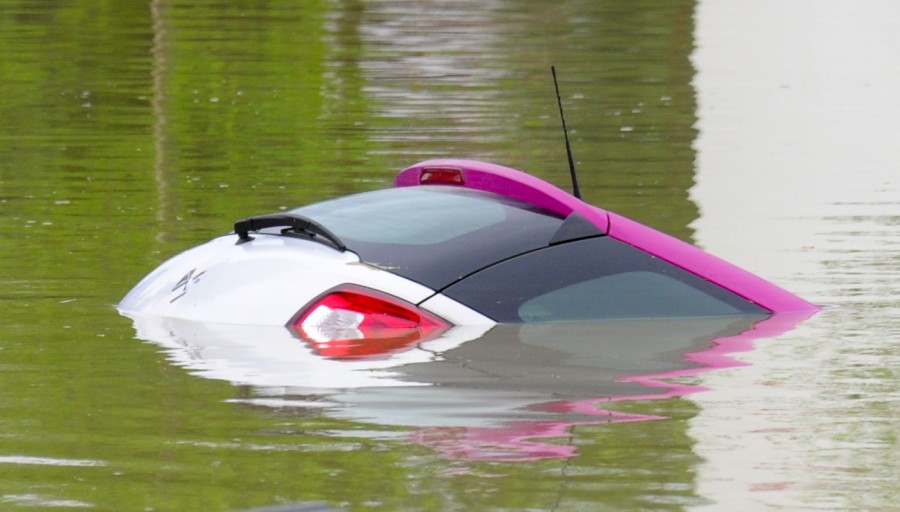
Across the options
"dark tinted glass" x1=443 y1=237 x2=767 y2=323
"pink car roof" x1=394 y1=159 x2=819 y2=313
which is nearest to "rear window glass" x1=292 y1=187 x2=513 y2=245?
"pink car roof" x1=394 y1=159 x2=819 y2=313

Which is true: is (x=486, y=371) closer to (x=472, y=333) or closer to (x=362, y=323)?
(x=472, y=333)

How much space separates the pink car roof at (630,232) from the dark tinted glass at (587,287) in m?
0.06

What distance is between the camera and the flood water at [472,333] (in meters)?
5.48

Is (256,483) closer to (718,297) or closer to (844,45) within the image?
(718,297)

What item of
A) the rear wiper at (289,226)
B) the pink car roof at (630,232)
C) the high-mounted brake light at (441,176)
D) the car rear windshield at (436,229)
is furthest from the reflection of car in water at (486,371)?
the high-mounted brake light at (441,176)

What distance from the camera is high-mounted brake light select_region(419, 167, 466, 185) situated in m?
8.25

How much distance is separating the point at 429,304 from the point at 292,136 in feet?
27.7

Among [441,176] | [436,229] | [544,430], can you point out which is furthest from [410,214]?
[544,430]

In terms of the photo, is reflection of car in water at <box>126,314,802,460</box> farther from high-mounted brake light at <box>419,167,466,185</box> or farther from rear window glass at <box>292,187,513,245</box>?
high-mounted brake light at <box>419,167,466,185</box>

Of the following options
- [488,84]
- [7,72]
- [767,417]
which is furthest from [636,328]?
[7,72]

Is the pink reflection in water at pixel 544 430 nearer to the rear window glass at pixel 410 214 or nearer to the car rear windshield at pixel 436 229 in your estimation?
the car rear windshield at pixel 436 229

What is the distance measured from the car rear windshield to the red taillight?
0.13m

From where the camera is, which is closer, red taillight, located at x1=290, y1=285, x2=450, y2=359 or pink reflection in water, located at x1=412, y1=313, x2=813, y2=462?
pink reflection in water, located at x1=412, y1=313, x2=813, y2=462

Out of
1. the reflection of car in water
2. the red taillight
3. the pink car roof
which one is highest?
the pink car roof
